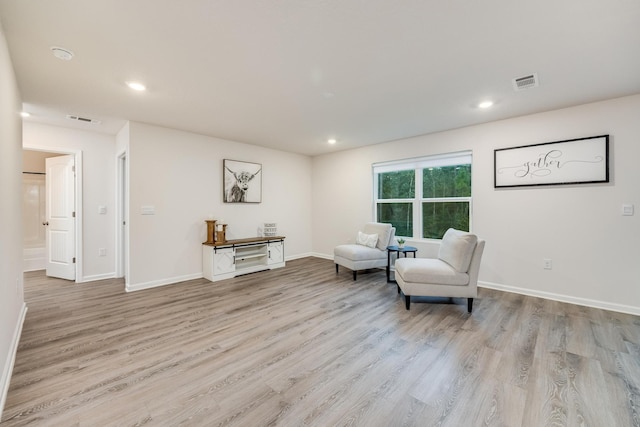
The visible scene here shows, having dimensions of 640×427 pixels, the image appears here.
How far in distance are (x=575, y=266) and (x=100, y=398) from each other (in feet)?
16.2

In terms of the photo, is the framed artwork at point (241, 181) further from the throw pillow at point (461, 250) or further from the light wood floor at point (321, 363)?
the throw pillow at point (461, 250)

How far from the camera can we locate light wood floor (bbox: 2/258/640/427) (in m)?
1.56

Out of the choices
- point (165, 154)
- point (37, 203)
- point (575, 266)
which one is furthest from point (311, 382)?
point (37, 203)

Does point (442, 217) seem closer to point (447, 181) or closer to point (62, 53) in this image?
point (447, 181)

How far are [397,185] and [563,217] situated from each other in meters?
2.47

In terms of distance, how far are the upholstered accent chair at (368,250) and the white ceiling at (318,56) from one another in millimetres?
2068

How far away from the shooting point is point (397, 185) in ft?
16.9

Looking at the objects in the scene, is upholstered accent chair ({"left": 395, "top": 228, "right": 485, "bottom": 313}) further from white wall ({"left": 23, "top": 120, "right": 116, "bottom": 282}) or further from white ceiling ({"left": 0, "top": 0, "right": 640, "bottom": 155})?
white wall ({"left": 23, "top": 120, "right": 116, "bottom": 282})

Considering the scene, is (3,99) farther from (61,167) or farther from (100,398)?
(61,167)

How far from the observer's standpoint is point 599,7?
169cm

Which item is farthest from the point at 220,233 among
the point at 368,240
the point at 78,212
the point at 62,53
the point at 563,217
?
the point at 563,217

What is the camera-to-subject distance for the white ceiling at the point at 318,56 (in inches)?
68.0

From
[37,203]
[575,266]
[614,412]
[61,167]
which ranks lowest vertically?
[614,412]

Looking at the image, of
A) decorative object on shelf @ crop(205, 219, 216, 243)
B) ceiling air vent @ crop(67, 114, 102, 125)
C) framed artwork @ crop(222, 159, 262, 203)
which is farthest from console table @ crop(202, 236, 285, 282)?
ceiling air vent @ crop(67, 114, 102, 125)
